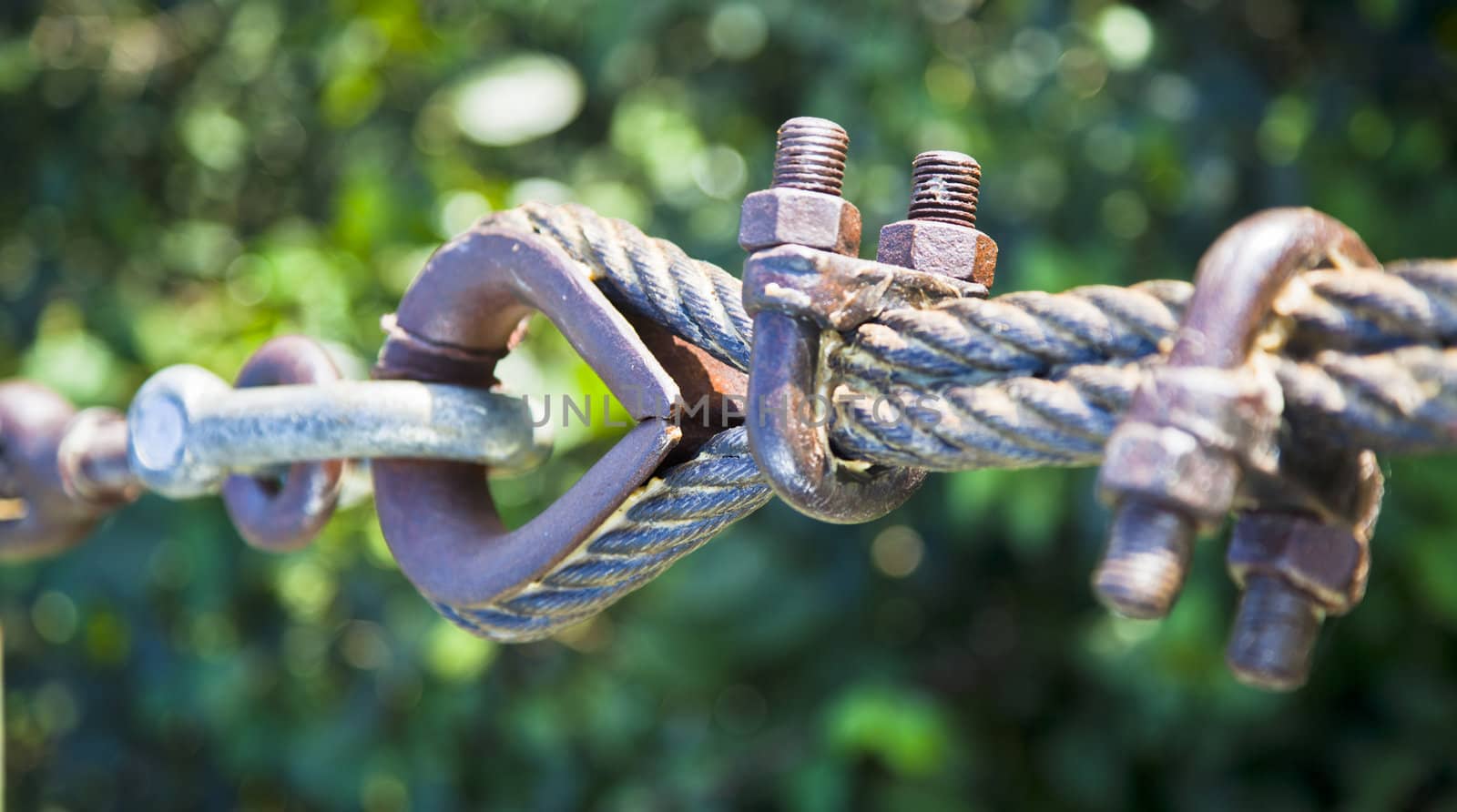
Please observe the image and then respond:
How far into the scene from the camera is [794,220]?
60 cm

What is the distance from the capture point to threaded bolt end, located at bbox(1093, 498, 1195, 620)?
0.44m

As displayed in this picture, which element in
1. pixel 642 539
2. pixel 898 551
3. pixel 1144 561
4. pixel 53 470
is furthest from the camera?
pixel 898 551

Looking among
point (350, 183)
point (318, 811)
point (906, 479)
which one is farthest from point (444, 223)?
point (906, 479)

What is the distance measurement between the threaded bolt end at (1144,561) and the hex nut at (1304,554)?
63 mm

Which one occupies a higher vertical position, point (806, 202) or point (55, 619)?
point (806, 202)

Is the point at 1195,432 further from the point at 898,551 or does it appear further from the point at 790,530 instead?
the point at 898,551

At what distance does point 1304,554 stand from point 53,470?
81cm

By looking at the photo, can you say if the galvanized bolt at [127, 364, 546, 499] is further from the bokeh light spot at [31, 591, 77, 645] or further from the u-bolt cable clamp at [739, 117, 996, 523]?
the bokeh light spot at [31, 591, 77, 645]

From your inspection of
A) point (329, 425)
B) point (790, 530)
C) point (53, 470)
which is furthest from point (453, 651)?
point (329, 425)

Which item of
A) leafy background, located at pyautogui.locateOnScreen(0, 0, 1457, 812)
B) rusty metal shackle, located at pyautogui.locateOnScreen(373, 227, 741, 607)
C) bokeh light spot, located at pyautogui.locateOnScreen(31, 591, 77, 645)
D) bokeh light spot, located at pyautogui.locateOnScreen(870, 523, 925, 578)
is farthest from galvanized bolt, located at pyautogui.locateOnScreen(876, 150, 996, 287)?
bokeh light spot, located at pyautogui.locateOnScreen(31, 591, 77, 645)

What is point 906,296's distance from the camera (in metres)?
0.62

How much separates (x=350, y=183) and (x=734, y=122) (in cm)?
50

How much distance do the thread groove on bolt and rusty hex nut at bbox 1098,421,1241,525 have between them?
216 millimetres

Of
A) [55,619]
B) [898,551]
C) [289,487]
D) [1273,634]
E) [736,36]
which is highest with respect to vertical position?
[1273,634]
